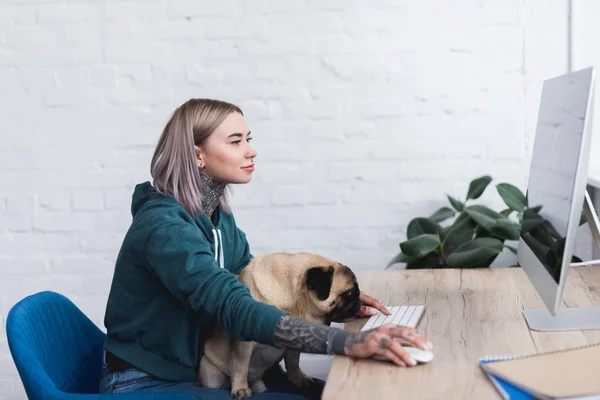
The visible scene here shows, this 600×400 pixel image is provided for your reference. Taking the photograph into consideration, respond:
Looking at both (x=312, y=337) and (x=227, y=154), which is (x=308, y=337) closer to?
(x=312, y=337)

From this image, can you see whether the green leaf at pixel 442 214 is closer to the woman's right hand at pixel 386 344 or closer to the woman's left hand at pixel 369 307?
the woman's left hand at pixel 369 307

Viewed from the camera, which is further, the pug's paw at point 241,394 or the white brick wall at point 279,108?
the white brick wall at point 279,108

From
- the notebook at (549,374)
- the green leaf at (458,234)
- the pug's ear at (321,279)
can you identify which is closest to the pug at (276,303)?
the pug's ear at (321,279)

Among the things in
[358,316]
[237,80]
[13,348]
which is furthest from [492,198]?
[13,348]

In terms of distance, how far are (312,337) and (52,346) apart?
0.66 m

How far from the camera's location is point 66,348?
74.4 inches

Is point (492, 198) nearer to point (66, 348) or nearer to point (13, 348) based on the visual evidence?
point (66, 348)

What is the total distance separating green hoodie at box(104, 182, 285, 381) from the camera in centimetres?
168

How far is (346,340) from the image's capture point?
1.48 meters

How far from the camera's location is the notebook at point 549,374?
3.90 ft

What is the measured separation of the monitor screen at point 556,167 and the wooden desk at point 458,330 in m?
0.15

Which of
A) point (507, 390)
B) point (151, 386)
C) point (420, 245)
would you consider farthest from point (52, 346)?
point (420, 245)

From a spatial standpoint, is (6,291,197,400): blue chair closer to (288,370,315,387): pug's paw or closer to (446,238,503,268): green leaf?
(288,370,315,387): pug's paw

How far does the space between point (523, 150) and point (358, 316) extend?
1247 millimetres
